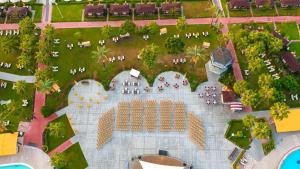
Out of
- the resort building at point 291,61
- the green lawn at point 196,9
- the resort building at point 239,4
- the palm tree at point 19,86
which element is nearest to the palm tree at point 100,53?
the palm tree at point 19,86

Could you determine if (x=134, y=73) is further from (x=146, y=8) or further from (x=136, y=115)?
(x=146, y=8)

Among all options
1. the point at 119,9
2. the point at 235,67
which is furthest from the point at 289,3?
the point at 119,9

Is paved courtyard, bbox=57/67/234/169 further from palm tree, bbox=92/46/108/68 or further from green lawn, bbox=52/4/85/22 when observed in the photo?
green lawn, bbox=52/4/85/22

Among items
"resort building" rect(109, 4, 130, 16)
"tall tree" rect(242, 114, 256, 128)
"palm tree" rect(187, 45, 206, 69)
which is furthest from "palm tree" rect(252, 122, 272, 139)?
"resort building" rect(109, 4, 130, 16)

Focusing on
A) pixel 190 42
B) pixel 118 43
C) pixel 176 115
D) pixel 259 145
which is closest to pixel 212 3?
pixel 190 42

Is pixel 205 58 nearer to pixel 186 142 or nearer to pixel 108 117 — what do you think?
pixel 186 142
